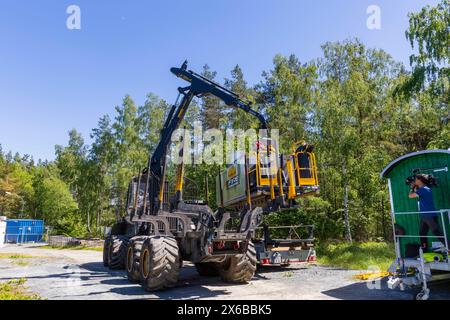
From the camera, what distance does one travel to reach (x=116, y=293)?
332 inches

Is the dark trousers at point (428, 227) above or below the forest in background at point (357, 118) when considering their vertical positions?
below

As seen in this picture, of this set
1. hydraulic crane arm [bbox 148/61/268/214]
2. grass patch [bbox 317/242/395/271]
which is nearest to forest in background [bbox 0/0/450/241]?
grass patch [bbox 317/242/395/271]

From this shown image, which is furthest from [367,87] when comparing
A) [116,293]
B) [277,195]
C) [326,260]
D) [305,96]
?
[116,293]

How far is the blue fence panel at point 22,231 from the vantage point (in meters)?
42.6

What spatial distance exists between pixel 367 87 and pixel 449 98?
4.53 m

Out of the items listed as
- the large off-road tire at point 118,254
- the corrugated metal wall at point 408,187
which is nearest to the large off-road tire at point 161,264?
the large off-road tire at point 118,254

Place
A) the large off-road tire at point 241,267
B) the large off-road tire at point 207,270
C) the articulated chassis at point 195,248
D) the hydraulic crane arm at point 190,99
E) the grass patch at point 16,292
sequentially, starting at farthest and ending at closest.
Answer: the hydraulic crane arm at point 190,99
the large off-road tire at point 207,270
the large off-road tire at point 241,267
the articulated chassis at point 195,248
the grass patch at point 16,292

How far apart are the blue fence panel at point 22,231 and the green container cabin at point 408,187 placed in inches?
1839

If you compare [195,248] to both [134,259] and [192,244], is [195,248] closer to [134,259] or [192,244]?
[192,244]

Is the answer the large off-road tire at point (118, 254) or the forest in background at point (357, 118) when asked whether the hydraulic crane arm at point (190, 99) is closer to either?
the large off-road tire at point (118, 254)

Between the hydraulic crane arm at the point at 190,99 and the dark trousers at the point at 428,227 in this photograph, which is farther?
the hydraulic crane arm at the point at 190,99

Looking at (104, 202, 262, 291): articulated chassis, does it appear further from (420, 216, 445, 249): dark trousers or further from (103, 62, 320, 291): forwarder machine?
(420, 216, 445, 249): dark trousers

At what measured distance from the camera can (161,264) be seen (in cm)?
820

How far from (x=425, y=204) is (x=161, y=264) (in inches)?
Result: 258
